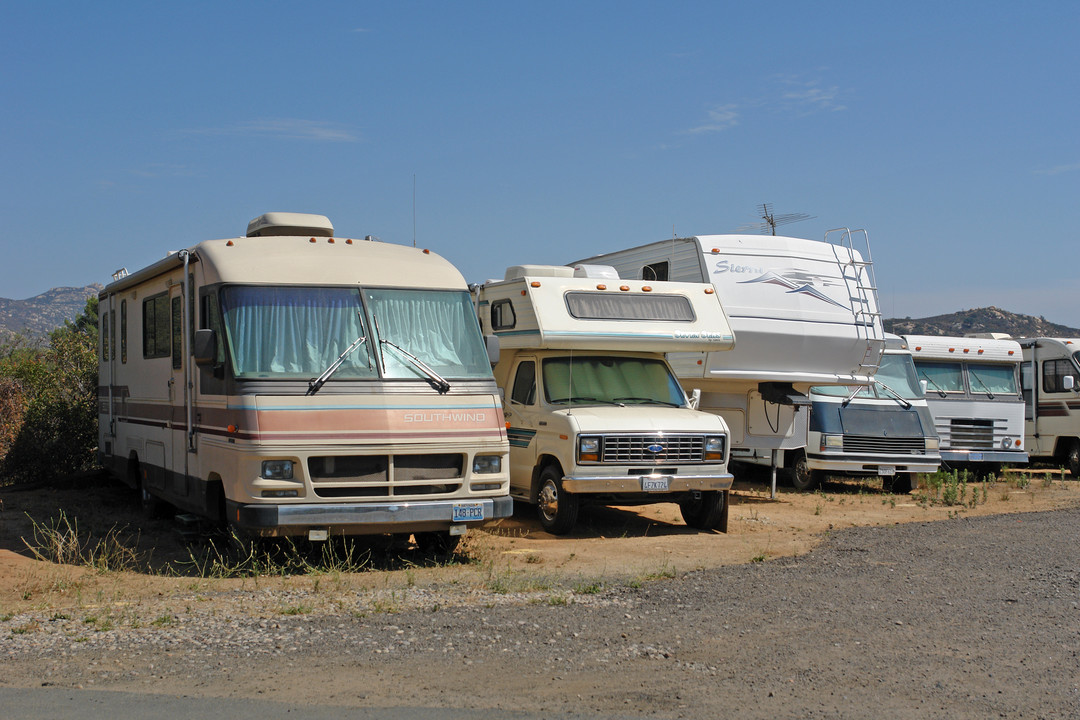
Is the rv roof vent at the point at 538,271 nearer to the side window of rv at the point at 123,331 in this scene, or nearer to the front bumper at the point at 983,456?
the side window of rv at the point at 123,331

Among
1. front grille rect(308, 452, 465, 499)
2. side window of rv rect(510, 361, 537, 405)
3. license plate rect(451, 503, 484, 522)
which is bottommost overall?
license plate rect(451, 503, 484, 522)

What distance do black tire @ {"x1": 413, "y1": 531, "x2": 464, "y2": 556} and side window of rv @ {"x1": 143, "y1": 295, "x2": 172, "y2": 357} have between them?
3.12 meters

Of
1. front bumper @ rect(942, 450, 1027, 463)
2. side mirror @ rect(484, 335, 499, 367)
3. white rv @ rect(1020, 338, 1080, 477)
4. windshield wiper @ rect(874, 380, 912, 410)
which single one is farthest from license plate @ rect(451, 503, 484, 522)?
Answer: white rv @ rect(1020, 338, 1080, 477)

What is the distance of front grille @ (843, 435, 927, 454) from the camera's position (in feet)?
56.8

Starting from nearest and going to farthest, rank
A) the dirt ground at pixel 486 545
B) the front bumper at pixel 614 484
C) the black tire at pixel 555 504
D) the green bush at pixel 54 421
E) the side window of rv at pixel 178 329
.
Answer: the dirt ground at pixel 486 545 < the side window of rv at pixel 178 329 < the front bumper at pixel 614 484 < the black tire at pixel 555 504 < the green bush at pixel 54 421

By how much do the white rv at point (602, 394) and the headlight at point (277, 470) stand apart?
11.4 ft

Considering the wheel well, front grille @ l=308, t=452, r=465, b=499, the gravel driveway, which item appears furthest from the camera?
the wheel well

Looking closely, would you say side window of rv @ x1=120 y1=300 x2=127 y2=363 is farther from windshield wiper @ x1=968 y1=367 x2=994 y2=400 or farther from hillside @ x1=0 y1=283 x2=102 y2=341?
hillside @ x1=0 y1=283 x2=102 y2=341

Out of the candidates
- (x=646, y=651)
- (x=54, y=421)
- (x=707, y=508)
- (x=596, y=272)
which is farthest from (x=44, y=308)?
(x=646, y=651)

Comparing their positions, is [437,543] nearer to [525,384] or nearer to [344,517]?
[344,517]

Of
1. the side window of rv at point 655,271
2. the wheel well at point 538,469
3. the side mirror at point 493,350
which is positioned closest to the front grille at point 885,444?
the side window of rv at point 655,271

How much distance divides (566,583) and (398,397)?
2.10m

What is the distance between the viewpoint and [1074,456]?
72.7 ft

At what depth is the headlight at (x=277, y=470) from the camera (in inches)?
347
